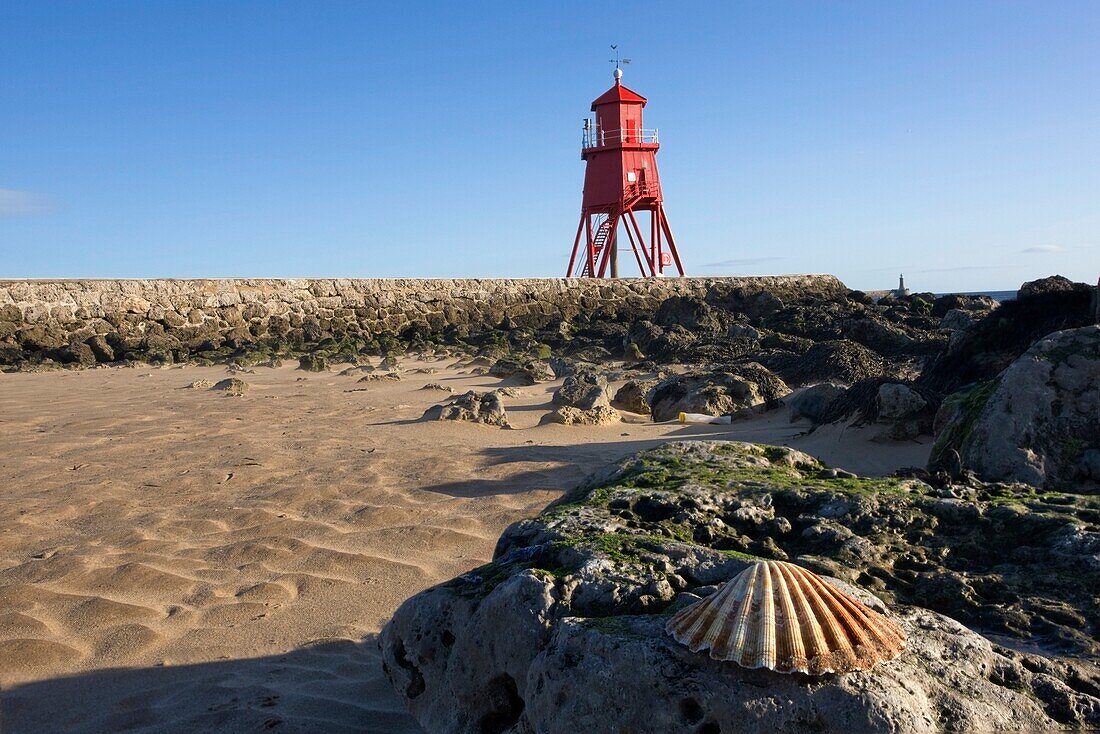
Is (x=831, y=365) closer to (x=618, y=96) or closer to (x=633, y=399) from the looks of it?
(x=633, y=399)

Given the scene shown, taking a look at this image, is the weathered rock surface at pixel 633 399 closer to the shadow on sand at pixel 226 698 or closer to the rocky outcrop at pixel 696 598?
the rocky outcrop at pixel 696 598

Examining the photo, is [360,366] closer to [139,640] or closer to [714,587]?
[139,640]

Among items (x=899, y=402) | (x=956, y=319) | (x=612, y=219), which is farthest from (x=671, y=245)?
(x=899, y=402)

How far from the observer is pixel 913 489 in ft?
10.8

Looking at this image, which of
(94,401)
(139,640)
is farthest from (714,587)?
(94,401)

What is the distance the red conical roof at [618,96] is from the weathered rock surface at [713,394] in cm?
2305

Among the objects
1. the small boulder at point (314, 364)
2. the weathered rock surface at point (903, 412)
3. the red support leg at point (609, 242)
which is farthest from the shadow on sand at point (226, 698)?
the red support leg at point (609, 242)

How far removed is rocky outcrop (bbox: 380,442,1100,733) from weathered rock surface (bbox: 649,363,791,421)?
16.1 feet

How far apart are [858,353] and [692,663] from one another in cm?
1053

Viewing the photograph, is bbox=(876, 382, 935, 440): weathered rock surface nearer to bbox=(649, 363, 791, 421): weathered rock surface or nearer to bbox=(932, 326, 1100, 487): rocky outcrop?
bbox=(932, 326, 1100, 487): rocky outcrop

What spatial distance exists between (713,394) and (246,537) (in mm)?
4955

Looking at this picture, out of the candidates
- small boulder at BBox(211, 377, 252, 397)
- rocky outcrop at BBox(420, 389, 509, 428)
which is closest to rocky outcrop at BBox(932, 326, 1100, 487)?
rocky outcrop at BBox(420, 389, 509, 428)

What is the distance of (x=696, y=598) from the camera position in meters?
2.35

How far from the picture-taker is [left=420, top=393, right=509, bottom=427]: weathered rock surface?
26.5ft
